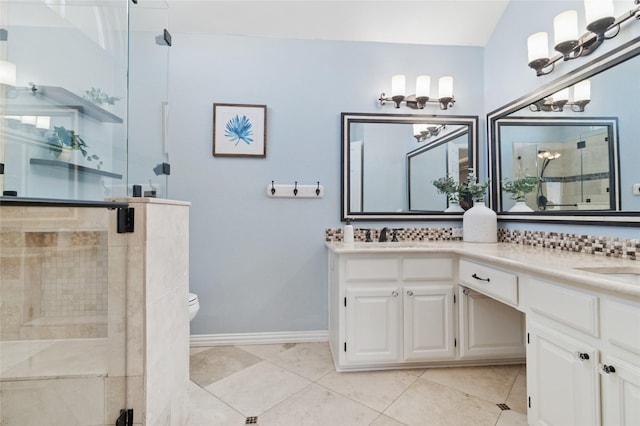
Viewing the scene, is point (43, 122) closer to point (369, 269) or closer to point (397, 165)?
point (369, 269)

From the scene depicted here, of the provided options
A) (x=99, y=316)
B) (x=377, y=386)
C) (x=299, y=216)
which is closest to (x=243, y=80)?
(x=299, y=216)

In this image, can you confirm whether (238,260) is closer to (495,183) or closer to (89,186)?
(89,186)

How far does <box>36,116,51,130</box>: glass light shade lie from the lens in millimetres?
1401

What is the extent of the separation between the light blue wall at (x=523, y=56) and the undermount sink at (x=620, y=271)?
286mm

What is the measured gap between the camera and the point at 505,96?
2287 millimetres

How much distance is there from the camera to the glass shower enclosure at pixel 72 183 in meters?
0.96

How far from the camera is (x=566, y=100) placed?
1.75m

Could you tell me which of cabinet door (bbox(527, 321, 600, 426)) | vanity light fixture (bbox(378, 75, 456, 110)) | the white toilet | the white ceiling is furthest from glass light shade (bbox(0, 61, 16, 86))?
cabinet door (bbox(527, 321, 600, 426))

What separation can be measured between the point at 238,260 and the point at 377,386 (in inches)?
53.3

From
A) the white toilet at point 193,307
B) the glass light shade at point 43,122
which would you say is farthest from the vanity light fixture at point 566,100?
the glass light shade at point 43,122

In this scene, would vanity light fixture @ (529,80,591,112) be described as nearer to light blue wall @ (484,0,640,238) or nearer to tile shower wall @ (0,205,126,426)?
light blue wall @ (484,0,640,238)

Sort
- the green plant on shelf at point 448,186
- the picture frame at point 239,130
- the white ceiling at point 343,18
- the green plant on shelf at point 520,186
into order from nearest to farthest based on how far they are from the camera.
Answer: the green plant on shelf at point 520,186
the white ceiling at point 343,18
the picture frame at point 239,130
the green plant on shelf at point 448,186

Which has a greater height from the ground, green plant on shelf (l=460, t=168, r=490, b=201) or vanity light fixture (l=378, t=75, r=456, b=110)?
vanity light fixture (l=378, t=75, r=456, b=110)

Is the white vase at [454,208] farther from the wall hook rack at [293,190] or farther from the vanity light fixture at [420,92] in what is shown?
the wall hook rack at [293,190]
